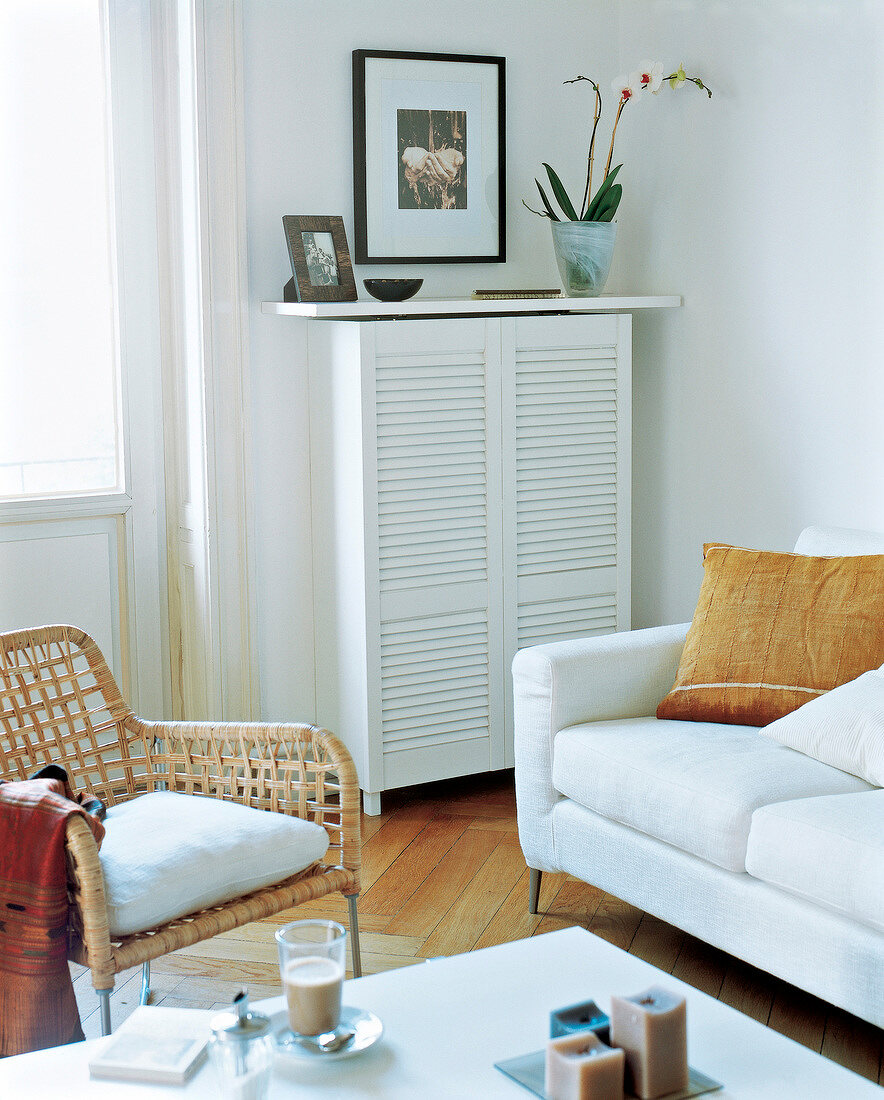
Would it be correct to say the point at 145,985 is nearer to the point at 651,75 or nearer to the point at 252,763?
the point at 252,763

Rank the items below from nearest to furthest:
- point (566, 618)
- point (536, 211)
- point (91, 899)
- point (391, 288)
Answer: point (91, 899), point (391, 288), point (566, 618), point (536, 211)

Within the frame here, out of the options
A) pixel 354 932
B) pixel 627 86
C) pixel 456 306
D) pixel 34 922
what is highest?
pixel 627 86

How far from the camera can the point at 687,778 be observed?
2223mm

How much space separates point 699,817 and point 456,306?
5.00ft

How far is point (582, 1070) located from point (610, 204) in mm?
2565

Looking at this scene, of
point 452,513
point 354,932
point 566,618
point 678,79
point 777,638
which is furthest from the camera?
point 566,618

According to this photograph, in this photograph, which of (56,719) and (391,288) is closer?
(56,719)

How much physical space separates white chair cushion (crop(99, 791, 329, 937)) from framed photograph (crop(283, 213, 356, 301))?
56.5 inches

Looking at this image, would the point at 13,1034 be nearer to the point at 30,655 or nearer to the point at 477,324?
the point at 30,655

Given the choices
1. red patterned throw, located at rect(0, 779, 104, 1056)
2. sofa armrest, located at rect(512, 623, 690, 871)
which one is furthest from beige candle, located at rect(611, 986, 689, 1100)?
sofa armrest, located at rect(512, 623, 690, 871)

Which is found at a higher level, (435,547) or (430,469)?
(430,469)

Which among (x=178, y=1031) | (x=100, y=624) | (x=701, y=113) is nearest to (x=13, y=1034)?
(x=178, y=1031)

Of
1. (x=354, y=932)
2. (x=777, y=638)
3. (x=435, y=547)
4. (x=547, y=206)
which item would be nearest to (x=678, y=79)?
(x=547, y=206)

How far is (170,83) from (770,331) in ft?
5.38
